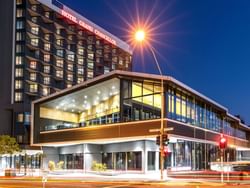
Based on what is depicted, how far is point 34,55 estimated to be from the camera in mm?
113125

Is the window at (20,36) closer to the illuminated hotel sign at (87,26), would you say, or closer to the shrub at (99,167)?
the illuminated hotel sign at (87,26)

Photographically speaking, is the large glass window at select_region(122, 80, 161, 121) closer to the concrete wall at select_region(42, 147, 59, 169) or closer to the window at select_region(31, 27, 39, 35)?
the concrete wall at select_region(42, 147, 59, 169)

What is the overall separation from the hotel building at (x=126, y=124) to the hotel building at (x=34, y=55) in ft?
93.9

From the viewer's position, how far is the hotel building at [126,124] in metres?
51.2

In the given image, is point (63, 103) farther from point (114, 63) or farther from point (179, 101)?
point (114, 63)

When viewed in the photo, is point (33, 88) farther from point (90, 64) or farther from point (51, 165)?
point (51, 165)

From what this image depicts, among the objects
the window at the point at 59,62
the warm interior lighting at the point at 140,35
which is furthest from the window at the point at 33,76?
the warm interior lighting at the point at 140,35

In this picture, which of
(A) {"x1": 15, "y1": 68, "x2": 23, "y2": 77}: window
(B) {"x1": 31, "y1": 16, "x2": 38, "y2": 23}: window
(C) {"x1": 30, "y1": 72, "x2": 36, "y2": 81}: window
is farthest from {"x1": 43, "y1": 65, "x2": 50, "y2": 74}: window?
(B) {"x1": 31, "y1": 16, "x2": 38, "y2": 23}: window

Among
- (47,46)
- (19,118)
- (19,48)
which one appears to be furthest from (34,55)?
(19,118)

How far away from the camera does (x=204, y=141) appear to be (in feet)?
193

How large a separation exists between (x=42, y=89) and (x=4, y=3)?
2266cm

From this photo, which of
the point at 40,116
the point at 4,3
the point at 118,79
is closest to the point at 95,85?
the point at 118,79

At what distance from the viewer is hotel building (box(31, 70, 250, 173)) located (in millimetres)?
51219

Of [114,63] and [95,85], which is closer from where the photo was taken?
[95,85]
